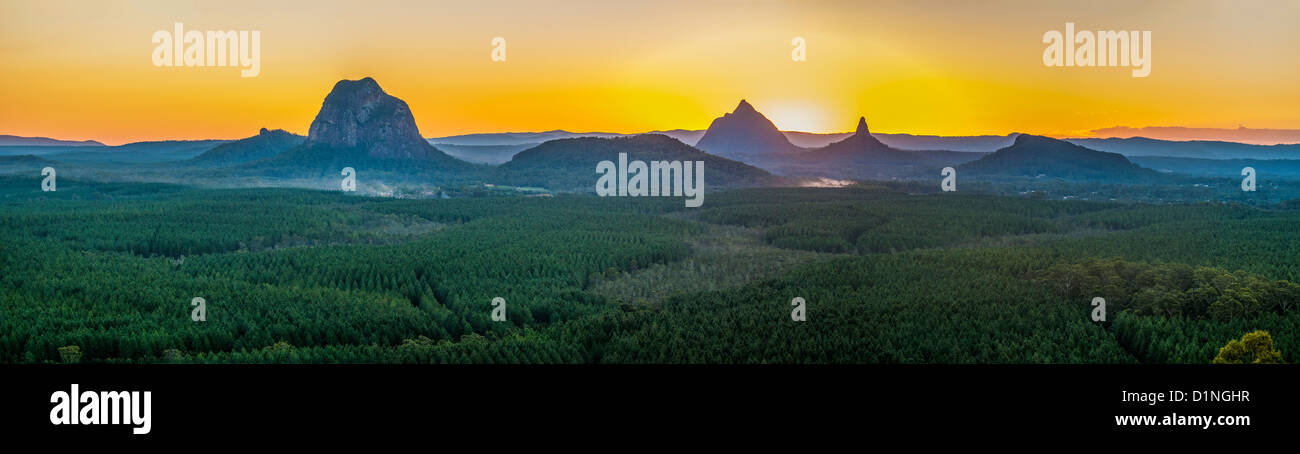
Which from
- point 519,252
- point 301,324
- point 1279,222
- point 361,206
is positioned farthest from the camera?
point 361,206

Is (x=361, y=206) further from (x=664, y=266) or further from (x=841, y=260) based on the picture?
(x=841, y=260)

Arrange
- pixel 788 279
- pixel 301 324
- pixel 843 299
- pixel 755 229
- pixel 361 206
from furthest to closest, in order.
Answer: pixel 361 206 < pixel 755 229 < pixel 788 279 < pixel 843 299 < pixel 301 324

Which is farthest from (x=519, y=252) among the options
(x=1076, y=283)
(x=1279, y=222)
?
(x=1279, y=222)

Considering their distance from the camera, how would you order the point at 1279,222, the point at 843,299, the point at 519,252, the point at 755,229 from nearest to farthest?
the point at 843,299 → the point at 519,252 → the point at 1279,222 → the point at 755,229
